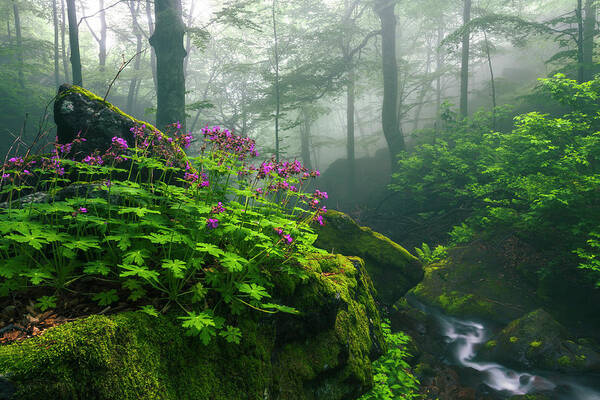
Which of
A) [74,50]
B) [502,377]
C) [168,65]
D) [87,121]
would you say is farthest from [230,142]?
[74,50]

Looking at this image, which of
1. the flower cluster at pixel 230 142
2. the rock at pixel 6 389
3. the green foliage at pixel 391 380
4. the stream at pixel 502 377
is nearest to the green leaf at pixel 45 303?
the rock at pixel 6 389

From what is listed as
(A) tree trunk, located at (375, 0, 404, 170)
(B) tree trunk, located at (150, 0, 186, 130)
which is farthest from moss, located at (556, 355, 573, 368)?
(A) tree trunk, located at (375, 0, 404, 170)

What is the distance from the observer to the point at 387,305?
6.68m

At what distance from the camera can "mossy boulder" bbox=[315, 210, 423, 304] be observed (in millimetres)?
6770

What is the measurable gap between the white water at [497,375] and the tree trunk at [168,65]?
1016 centimetres

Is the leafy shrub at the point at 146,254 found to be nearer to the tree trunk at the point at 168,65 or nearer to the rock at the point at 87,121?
the rock at the point at 87,121

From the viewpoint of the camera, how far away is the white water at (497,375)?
515 cm

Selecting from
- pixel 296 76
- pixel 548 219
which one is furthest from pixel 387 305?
pixel 296 76

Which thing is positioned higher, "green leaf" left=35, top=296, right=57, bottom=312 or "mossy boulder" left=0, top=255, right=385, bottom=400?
"green leaf" left=35, top=296, right=57, bottom=312

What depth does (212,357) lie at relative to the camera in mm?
2188

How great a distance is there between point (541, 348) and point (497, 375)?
106 centimetres

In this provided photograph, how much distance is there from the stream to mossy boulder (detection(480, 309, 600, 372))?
0.58ft

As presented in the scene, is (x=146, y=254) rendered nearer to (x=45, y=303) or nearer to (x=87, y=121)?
(x=45, y=303)

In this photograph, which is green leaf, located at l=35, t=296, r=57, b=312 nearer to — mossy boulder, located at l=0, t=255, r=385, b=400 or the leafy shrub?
the leafy shrub
